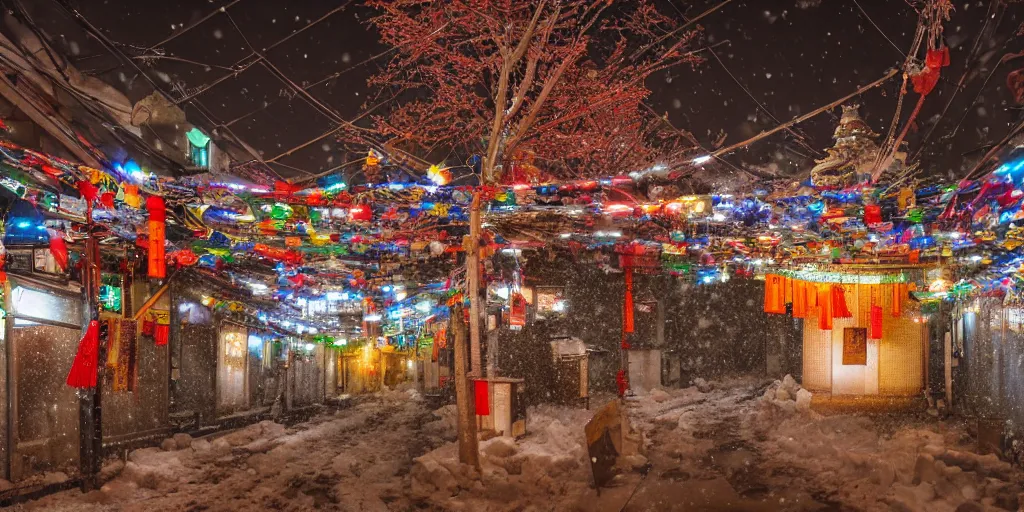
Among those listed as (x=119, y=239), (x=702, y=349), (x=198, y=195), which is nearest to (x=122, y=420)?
(x=119, y=239)

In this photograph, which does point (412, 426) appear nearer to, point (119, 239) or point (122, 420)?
point (122, 420)

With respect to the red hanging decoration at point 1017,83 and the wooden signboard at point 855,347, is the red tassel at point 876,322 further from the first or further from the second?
the red hanging decoration at point 1017,83

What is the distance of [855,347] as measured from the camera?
67.1ft

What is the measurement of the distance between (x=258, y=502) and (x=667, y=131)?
23125 mm

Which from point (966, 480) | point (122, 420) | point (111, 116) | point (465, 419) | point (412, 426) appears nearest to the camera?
point (966, 480)

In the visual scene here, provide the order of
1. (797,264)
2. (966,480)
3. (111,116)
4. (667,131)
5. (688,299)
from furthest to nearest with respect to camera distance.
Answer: (688,299), (667,131), (797,264), (111,116), (966,480)

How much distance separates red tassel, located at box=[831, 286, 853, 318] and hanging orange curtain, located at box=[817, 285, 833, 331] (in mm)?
147

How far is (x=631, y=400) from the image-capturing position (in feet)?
85.1

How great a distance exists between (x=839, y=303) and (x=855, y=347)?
7.31ft

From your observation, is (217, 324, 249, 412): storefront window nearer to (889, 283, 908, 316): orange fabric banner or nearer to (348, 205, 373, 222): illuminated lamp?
(348, 205, 373, 222): illuminated lamp

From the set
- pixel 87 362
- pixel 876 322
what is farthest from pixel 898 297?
pixel 87 362

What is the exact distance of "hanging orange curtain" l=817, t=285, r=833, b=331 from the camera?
63.8 feet

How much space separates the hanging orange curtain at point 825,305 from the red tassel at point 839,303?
0.15 meters

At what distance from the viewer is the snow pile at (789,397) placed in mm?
20844
